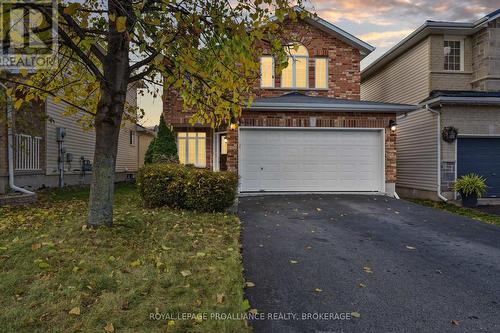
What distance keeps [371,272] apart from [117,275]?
3.07m

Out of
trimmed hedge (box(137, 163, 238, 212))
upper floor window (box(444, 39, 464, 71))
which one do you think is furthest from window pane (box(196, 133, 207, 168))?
upper floor window (box(444, 39, 464, 71))

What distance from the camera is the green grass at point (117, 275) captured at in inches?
120

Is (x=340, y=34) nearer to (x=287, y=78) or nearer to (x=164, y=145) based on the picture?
(x=287, y=78)

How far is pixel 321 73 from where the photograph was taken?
51.3 feet

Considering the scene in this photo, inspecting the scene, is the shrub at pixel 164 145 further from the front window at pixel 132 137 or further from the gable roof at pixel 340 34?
the front window at pixel 132 137

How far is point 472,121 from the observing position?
13.4 metres

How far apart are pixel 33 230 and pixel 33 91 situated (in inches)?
90.7

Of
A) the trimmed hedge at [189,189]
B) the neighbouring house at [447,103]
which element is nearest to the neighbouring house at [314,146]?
the neighbouring house at [447,103]

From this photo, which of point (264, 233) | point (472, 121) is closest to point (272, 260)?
point (264, 233)

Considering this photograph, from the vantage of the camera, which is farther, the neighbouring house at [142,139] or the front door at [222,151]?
the neighbouring house at [142,139]

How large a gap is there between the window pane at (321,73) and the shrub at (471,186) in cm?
646

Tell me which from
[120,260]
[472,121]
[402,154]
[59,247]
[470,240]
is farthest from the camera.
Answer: [402,154]

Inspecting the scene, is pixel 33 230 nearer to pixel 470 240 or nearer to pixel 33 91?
pixel 33 91

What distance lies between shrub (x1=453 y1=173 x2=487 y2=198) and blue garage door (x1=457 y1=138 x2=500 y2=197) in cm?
97
